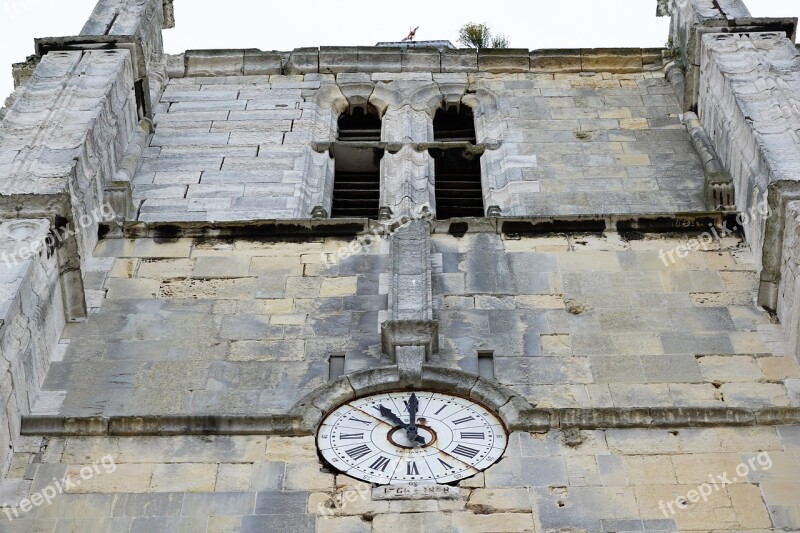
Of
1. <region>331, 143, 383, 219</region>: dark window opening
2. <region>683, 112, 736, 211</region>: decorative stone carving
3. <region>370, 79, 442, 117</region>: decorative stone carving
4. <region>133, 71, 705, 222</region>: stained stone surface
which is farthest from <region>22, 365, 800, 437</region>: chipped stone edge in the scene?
<region>370, 79, 442, 117</region>: decorative stone carving

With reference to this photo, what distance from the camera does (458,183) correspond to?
57.5 ft

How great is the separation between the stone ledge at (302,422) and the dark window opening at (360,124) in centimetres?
738

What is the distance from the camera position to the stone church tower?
11.3 meters

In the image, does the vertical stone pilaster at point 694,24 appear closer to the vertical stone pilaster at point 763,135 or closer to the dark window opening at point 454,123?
the vertical stone pilaster at point 763,135

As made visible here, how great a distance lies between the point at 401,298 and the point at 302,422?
1925 millimetres

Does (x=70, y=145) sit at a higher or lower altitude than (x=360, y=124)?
Result: lower

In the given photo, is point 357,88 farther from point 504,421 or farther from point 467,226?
point 504,421

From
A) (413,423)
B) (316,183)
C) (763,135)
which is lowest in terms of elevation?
(413,423)

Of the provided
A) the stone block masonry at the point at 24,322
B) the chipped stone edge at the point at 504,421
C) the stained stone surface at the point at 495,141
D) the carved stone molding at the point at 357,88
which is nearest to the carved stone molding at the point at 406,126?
the stained stone surface at the point at 495,141

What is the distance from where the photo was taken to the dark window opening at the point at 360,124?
18.8 metres

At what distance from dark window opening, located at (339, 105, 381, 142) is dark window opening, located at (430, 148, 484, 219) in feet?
3.99

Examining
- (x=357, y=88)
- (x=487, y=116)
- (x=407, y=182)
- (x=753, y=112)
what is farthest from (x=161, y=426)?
(x=357, y=88)

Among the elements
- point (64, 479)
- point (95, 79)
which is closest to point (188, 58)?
point (95, 79)

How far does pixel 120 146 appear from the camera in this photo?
16.9 metres
